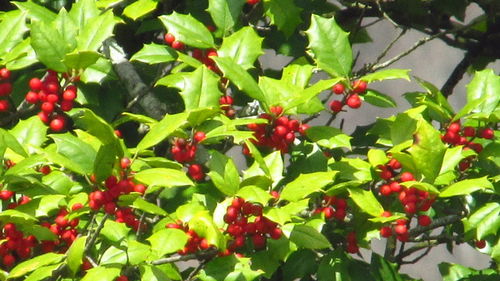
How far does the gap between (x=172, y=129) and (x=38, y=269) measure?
0.36 m

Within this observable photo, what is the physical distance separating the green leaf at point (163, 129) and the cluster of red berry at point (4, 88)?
0.51m

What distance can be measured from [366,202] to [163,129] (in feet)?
1.45

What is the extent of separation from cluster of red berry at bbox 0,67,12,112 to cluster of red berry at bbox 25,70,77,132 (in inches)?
2.3

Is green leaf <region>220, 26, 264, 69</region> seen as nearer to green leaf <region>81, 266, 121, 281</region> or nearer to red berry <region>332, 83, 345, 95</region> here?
red berry <region>332, 83, 345, 95</region>

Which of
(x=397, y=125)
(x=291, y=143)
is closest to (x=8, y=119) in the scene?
(x=291, y=143)

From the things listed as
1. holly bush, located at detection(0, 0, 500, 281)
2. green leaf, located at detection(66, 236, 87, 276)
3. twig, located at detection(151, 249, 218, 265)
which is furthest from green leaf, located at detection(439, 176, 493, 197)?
green leaf, located at detection(66, 236, 87, 276)

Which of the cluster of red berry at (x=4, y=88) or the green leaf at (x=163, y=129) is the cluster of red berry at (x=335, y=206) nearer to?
the green leaf at (x=163, y=129)

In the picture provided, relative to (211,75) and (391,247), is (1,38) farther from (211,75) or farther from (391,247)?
(391,247)

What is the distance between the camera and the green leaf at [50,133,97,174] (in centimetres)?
183

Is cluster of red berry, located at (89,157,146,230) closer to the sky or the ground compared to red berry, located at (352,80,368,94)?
closer to the sky

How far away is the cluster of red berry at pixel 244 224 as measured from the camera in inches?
74.2

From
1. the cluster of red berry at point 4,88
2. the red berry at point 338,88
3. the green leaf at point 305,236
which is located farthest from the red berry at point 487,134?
the cluster of red berry at point 4,88

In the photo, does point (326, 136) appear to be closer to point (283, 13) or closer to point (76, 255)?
point (283, 13)

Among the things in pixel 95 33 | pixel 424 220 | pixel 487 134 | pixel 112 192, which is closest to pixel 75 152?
pixel 112 192
